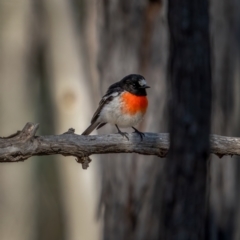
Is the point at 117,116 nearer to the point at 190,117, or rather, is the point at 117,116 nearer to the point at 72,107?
the point at 72,107

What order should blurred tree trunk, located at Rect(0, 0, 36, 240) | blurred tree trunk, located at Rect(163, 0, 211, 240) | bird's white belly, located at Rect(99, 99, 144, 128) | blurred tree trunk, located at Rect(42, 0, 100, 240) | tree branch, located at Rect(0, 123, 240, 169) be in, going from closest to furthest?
blurred tree trunk, located at Rect(163, 0, 211, 240), tree branch, located at Rect(0, 123, 240, 169), bird's white belly, located at Rect(99, 99, 144, 128), blurred tree trunk, located at Rect(42, 0, 100, 240), blurred tree trunk, located at Rect(0, 0, 36, 240)

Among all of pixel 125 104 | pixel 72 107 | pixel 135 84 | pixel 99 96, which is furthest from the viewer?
pixel 99 96

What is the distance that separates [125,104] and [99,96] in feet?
7.31

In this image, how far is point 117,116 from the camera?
602 centimetres

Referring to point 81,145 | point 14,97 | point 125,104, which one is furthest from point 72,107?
point 81,145

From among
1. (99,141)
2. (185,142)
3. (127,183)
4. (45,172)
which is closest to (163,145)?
(99,141)

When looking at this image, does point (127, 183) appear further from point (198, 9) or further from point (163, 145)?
point (198, 9)

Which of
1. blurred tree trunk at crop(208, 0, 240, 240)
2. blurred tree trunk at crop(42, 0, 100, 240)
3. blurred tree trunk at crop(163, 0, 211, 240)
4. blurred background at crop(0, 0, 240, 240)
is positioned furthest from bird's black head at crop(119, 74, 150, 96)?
blurred tree trunk at crop(163, 0, 211, 240)

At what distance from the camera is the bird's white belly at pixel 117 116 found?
598cm

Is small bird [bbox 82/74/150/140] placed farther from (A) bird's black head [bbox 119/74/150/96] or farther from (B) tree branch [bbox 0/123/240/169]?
(B) tree branch [bbox 0/123/240/169]

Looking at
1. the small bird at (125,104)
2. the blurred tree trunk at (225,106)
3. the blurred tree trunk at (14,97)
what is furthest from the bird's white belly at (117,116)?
the blurred tree trunk at (14,97)

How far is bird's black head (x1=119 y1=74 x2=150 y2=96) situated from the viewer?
6121 millimetres

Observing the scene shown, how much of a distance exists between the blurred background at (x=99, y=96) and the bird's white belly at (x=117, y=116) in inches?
37.3

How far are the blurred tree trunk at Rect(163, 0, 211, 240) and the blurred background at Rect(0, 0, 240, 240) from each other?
11.6ft
